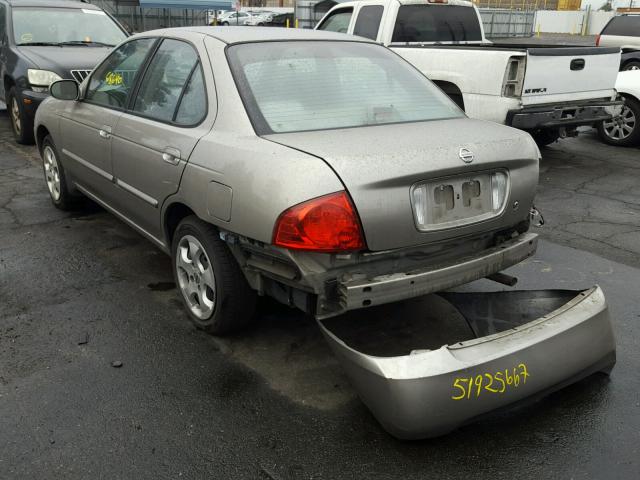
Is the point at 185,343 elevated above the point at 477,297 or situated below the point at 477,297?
below

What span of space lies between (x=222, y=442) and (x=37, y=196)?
4.59 metres

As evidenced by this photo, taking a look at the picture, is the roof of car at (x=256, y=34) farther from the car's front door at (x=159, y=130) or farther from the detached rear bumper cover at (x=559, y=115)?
the detached rear bumper cover at (x=559, y=115)

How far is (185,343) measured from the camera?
3518mm

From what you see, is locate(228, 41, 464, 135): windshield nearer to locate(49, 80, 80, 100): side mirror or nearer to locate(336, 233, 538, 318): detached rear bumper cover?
locate(336, 233, 538, 318): detached rear bumper cover

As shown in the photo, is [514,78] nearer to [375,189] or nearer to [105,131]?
[105,131]

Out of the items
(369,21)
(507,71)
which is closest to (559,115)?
(507,71)

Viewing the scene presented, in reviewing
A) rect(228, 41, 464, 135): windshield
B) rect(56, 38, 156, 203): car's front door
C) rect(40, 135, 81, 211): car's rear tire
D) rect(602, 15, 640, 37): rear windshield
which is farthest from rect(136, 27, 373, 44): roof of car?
rect(602, 15, 640, 37): rear windshield

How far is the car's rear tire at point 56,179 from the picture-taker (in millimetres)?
5508

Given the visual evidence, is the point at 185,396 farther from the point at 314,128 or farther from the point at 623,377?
the point at 623,377

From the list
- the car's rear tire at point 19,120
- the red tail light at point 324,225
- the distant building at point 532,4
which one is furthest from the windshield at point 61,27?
the distant building at point 532,4

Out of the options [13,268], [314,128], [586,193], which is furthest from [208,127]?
[586,193]

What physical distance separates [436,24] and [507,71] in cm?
219

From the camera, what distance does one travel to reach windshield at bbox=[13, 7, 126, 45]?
8805 mm

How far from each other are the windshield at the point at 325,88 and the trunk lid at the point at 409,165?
15 centimetres
